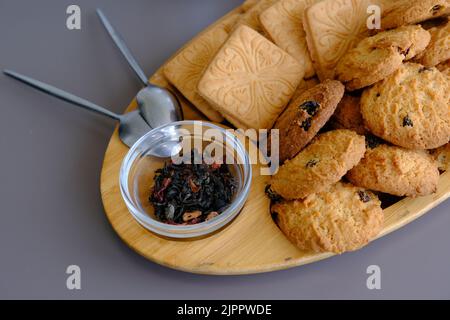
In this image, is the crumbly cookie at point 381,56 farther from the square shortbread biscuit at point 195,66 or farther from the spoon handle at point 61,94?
the spoon handle at point 61,94

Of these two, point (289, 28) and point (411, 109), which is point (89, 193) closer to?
point (289, 28)

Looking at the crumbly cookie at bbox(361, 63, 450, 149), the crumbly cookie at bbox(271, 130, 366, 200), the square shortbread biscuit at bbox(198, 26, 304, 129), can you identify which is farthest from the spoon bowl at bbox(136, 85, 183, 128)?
the crumbly cookie at bbox(361, 63, 450, 149)

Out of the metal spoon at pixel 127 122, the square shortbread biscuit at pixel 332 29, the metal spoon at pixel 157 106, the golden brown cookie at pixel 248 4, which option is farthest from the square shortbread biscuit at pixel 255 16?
the metal spoon at pixel 127 122

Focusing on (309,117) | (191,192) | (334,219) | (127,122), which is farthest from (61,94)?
(334,219)

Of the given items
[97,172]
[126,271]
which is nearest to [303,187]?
[126,271]

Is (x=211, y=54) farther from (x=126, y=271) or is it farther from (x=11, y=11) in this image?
(x=11, y=11)

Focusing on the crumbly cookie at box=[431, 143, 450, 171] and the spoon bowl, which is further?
the spoon bowl

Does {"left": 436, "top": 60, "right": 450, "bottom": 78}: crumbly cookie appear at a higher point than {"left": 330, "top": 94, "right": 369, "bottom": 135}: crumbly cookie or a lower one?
higher

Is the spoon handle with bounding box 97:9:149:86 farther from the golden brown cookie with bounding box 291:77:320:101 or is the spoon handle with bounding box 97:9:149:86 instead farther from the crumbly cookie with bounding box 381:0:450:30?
the crumbly cookie with bounding box 381:0:450:30
